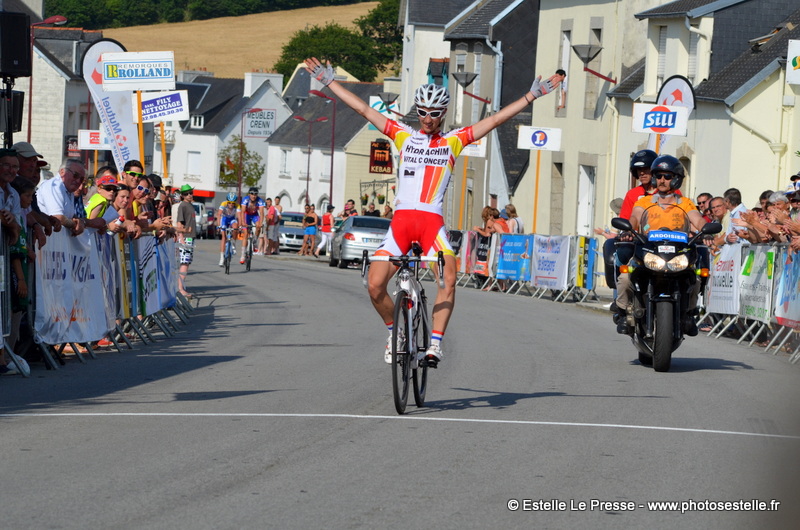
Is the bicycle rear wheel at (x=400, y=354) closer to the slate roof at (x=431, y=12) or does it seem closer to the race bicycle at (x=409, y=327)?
the race bicycle at (x=409, y=327)

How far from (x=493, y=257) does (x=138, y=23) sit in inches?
5000

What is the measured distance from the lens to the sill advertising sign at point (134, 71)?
2073 centimetres

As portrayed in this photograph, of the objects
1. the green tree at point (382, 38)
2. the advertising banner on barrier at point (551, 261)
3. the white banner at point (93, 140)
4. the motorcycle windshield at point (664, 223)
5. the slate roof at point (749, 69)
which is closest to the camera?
the motorcycle windshield at point (664, 223)

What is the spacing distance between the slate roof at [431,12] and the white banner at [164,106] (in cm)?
4627

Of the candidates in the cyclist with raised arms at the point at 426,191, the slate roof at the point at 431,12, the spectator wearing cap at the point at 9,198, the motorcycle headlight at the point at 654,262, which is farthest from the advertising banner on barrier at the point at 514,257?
the slate roof at the point at 431,12

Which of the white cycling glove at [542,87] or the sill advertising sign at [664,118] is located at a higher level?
the sill advertising sign at [664,118]

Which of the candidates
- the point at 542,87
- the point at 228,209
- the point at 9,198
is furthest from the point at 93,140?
the point at 542,87

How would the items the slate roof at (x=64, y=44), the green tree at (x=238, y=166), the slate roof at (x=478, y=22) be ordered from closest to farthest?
the slate roof at (x=478, y=22), the slate roof at (x=64, y=44), the green tree at (x=238, y=166)

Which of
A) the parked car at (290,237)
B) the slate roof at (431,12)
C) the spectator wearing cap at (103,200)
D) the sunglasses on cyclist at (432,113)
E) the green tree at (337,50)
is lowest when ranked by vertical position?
the parked car at (290,237)

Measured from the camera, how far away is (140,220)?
50.6 feet

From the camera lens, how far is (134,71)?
20859mm

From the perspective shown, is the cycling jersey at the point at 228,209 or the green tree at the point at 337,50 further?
the green tree at the point at 337,50

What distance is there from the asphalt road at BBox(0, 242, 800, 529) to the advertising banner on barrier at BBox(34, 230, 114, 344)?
13.7 inches

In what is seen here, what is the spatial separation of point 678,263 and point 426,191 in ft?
12.9
